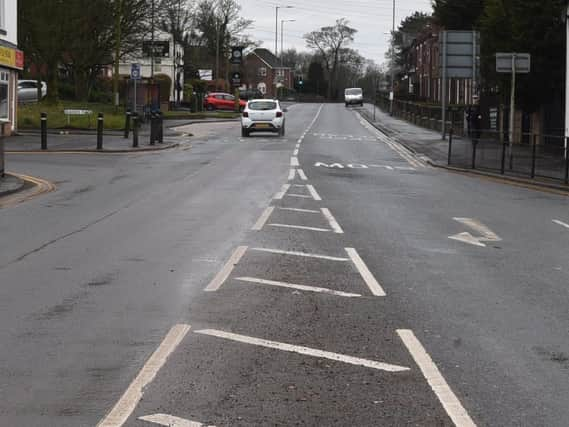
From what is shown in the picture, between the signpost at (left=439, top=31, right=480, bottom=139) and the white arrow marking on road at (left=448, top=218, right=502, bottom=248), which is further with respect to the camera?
the signpost at (left=439, top=31, right=480, bottom=139)

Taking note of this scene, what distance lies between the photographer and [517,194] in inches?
800

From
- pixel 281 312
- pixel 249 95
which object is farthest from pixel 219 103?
pixel 281 312

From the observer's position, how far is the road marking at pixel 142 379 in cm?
502

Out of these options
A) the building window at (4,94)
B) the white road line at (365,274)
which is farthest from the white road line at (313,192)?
the building window at (4,94)

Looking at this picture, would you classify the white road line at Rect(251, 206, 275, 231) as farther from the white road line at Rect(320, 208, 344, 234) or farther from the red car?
the red car

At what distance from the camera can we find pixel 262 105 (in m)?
42.1

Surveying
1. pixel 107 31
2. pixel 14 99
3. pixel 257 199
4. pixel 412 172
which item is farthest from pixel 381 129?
pixel 257 199

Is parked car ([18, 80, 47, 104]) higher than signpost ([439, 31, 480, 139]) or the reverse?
the reverse

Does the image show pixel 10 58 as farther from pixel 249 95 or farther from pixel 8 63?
pixel 249 95

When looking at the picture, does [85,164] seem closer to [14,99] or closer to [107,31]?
[14,99]

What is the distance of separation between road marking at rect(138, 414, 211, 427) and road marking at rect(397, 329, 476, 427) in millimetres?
1385

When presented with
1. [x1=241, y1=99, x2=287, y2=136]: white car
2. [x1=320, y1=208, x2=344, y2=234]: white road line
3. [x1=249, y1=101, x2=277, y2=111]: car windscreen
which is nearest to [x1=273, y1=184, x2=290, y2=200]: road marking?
[x1=320, y1=208, x2=344, y2=234]: white road line

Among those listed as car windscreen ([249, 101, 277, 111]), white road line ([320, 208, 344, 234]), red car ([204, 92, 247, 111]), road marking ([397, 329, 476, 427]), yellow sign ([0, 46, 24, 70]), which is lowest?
road marking ([397, 329, 476, 427])

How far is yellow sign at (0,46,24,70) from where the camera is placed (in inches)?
1380
